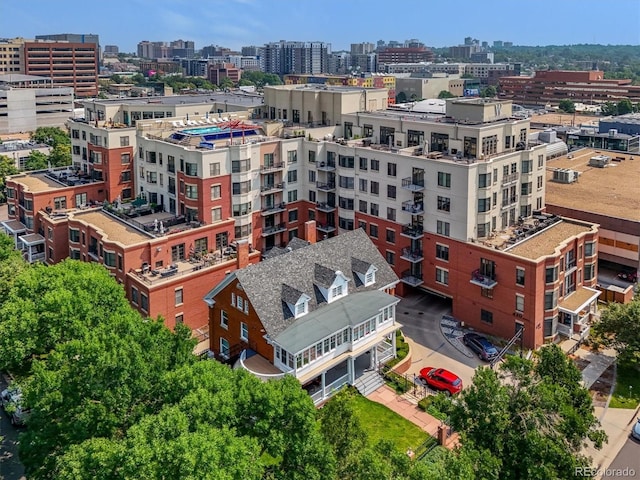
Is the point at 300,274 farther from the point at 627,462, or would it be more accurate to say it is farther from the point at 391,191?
the point at 627,462

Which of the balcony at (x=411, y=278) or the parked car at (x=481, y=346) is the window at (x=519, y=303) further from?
the balcony at (x=411, y=278)

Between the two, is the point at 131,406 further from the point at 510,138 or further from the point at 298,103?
the point at 298,103

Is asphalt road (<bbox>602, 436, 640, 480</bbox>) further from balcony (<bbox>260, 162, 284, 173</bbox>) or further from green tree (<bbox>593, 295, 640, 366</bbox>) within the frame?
balcony (<bbox>260, 162, 284, 173</bbox>)

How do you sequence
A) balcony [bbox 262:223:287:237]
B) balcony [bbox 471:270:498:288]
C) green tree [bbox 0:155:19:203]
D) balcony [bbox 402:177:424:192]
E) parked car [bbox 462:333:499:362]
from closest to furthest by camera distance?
parked car [bbox 462:333:499:362], balcony [bbox 471:270:498:288], balcony [bbox 402:177:424:192], balcony [bbox 262:223:287:237], green tree [bbox 0:155:19:203]

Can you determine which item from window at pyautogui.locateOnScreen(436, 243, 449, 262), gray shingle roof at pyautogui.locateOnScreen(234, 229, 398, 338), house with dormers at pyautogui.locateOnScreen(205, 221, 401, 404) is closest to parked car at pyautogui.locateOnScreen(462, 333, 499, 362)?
house with dormers at pyautogui.locateOnScreen(205, 221, 401, 404)

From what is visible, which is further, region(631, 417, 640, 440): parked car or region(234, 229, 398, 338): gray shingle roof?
region(234, 229, 398, 338): gray shingle roof

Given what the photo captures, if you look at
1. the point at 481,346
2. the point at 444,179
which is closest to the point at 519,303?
the point at 481,346
